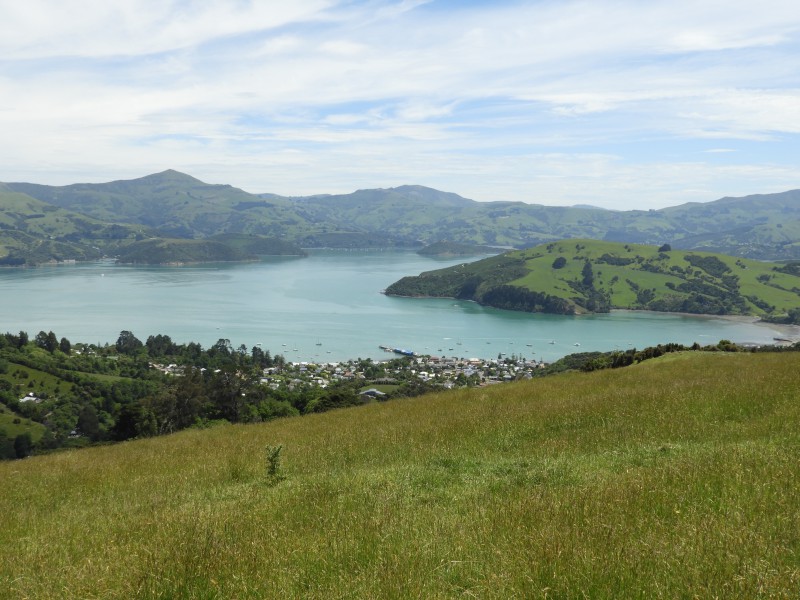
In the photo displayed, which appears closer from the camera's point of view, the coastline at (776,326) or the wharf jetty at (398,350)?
the wharf jetty at (398,350)

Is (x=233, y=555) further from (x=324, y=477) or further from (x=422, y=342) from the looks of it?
(x=422, y=342)

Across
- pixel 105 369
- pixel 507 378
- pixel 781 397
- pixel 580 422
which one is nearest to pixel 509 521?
pixel 580 422

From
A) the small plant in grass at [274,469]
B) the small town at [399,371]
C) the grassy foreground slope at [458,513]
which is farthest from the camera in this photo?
the small town at [399,371]

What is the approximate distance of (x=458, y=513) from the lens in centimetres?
641

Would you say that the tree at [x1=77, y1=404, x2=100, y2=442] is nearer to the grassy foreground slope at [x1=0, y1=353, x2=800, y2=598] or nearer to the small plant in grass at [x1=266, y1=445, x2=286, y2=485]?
the grassy foreground slope at [x1=0, y1=353, x2=800, y2=598]

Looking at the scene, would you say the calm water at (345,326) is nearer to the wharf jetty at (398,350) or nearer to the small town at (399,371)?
the wharf jetty at (398,350)

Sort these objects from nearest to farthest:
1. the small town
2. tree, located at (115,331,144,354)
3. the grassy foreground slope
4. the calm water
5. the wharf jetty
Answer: the grassy foreground slope → the small town → the wharf jetty → tree, located at (115,331,144,354) → the calm water

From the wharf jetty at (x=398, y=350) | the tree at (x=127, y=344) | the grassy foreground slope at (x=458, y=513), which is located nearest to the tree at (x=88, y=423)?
the tree at (x=127, y=344)

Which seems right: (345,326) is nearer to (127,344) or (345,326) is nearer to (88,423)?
(127,344)

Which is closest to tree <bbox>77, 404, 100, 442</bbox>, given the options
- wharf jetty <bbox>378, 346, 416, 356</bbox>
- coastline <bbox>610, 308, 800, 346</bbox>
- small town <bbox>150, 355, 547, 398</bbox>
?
small town <bbox>150, 355, 547, 398</bbox>

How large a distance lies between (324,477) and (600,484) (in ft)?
13.7

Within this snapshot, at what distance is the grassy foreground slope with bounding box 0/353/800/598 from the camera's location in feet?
14.2

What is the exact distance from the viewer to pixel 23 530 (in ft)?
25.6

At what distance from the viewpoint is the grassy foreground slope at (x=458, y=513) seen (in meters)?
4.34
